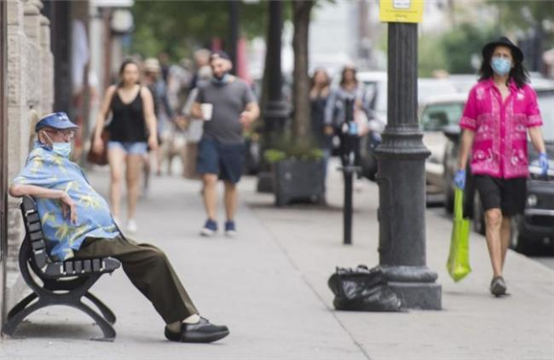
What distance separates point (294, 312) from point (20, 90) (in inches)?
90.1

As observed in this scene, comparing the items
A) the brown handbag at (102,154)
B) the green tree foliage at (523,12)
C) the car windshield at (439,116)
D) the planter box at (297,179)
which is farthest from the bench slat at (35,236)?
the green tree foliage at (523,12)

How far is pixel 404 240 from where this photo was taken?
11102 mm

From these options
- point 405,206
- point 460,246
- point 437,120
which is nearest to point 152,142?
point 460,246

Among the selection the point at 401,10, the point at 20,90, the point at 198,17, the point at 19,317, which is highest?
the point at 198,17

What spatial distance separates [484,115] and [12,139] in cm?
350

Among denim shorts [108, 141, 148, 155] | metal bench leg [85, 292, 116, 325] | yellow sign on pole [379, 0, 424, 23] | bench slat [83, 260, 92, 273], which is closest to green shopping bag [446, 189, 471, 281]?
yellow sign on pole [379, 0, 424, 23]

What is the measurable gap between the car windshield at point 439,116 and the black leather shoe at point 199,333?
13.4 m

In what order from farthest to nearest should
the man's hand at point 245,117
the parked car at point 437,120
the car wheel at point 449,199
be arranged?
1. the parked car at point 437,120
2. the car wheel at point 449,199
3. the man's hand at point 245,117

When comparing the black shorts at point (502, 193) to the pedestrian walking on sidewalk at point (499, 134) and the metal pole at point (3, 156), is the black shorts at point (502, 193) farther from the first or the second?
the metal pole at point (3, 156)

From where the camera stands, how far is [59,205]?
897 centimetres

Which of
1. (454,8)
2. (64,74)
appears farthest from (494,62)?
(454,8)

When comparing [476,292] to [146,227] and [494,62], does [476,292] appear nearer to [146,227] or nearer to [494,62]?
[494,62]

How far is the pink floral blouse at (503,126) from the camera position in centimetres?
1188

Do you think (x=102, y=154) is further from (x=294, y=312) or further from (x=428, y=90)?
(x=428, y=90)
